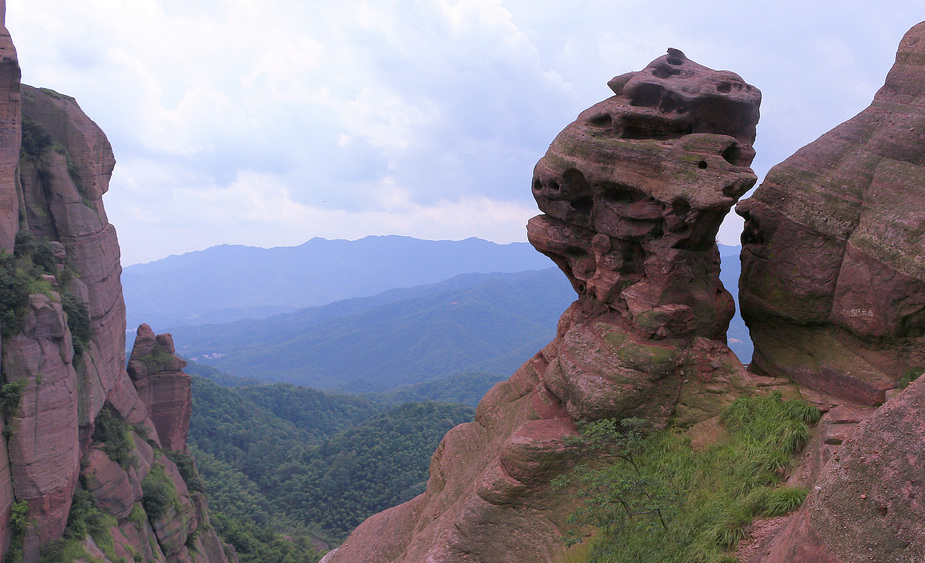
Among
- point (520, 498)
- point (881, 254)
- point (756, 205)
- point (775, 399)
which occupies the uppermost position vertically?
point (756, 205)

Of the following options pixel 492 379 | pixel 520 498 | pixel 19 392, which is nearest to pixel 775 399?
pixel 520 498

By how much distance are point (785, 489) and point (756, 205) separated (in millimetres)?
5996

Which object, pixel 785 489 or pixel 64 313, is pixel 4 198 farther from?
pixel 785 489

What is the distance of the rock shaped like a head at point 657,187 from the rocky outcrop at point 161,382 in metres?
39.7

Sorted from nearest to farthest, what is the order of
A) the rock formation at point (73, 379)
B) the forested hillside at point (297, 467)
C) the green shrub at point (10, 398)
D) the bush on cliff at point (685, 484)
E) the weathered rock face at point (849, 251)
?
the bush on cliff at point (685, 484)
the weathered rock face at point (849, 251)
the green shrub at point (10, 398)
the rock formation at point (73, 379)
the forested hillside at point (297, 467)

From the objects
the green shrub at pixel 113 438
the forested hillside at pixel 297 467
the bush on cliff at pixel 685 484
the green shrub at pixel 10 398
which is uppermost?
the bush on cliff at pixel 685 484

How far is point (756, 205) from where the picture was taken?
1242 centimetres

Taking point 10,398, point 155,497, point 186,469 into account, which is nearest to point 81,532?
point 155,497

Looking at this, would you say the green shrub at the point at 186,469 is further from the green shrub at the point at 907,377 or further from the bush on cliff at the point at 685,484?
the green shrub at the point at 907,377

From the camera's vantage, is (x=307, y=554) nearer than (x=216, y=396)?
Yes

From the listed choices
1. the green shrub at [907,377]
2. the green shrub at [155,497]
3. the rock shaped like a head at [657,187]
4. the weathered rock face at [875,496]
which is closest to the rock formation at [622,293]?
the rock shaped like a head at [657,187]

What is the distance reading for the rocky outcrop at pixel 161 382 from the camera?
146 feet

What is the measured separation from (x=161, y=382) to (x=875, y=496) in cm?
4778

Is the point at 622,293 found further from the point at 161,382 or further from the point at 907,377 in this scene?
the point at 161,382
